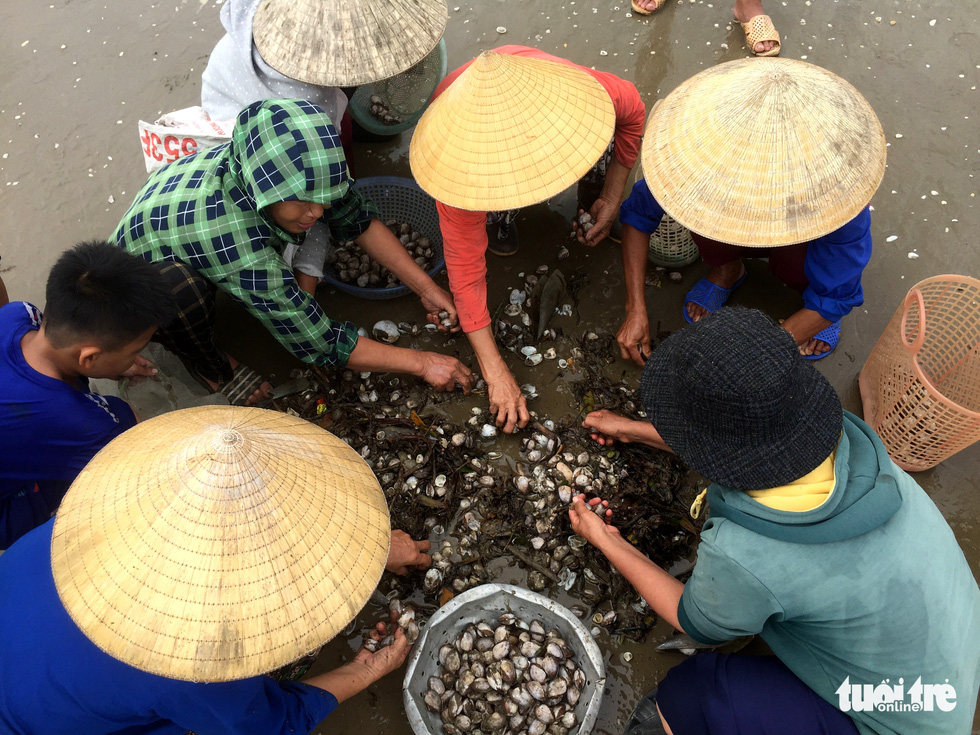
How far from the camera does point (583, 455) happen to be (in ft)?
7.54

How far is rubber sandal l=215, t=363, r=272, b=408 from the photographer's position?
8.27ft

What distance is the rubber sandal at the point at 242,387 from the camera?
2.52 meters

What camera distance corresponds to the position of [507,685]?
188 centimetres

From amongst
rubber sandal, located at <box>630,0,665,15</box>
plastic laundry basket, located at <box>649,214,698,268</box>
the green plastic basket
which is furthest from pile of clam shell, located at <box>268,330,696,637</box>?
rubber sandal, located at <box>630,0,665,15</box>

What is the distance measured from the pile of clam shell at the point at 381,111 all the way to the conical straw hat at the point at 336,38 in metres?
0.97

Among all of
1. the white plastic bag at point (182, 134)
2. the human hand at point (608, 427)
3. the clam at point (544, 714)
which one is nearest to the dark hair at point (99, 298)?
the white plastic bag at point (182, 134)

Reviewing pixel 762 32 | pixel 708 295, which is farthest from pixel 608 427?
pixel 762 32

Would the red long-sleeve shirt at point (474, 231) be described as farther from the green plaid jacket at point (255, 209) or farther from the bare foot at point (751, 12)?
the bare foot at point (751, 12)

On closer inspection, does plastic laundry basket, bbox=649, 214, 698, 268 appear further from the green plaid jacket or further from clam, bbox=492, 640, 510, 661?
clam, bbox=492, 640, 510, 661

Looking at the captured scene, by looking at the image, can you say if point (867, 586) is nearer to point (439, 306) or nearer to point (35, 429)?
point (439, 306)

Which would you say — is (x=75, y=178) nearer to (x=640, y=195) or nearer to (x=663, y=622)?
(x=640, y=195)

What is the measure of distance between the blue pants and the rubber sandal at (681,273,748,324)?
137 centimetres

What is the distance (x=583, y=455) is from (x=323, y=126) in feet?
4.61

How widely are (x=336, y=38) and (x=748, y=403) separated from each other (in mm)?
1754
